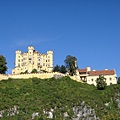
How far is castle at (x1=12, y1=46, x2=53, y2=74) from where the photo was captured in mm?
136875

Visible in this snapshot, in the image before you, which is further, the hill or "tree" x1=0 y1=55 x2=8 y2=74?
"tree" x1=0 y1=55 x2=8 y2=74

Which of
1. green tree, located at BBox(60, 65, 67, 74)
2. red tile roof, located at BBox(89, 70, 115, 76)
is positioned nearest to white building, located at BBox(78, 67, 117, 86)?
red tile roof, located at BBox(89, 70, 115, 76)

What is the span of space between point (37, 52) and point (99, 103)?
143 feet

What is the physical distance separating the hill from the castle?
23.8 metres

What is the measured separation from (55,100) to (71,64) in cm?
2818

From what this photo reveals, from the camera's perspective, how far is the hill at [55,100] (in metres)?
94.4

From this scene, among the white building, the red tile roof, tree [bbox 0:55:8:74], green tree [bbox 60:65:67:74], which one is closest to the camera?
tree [bbox 0:55:8:74]

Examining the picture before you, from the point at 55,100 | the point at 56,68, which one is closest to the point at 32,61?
the point at 56,68

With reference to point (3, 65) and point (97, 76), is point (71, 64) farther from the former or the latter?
point (3, 65)

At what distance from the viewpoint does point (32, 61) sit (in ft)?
449

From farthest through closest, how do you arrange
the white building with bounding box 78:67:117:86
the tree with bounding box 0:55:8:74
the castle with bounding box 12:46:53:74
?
the castle with bounding box 12:46:53:74 < the white building with bounding box 78:67:117:86 < the tree with bounding box 0:55:8:74

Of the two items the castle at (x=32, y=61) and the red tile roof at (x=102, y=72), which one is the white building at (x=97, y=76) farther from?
the castle at (x=32, y=61)

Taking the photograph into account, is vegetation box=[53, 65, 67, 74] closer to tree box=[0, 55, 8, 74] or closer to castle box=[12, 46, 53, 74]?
castle box=[12, 46, 53, 74]

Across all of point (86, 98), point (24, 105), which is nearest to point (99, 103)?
point (86, 98)
